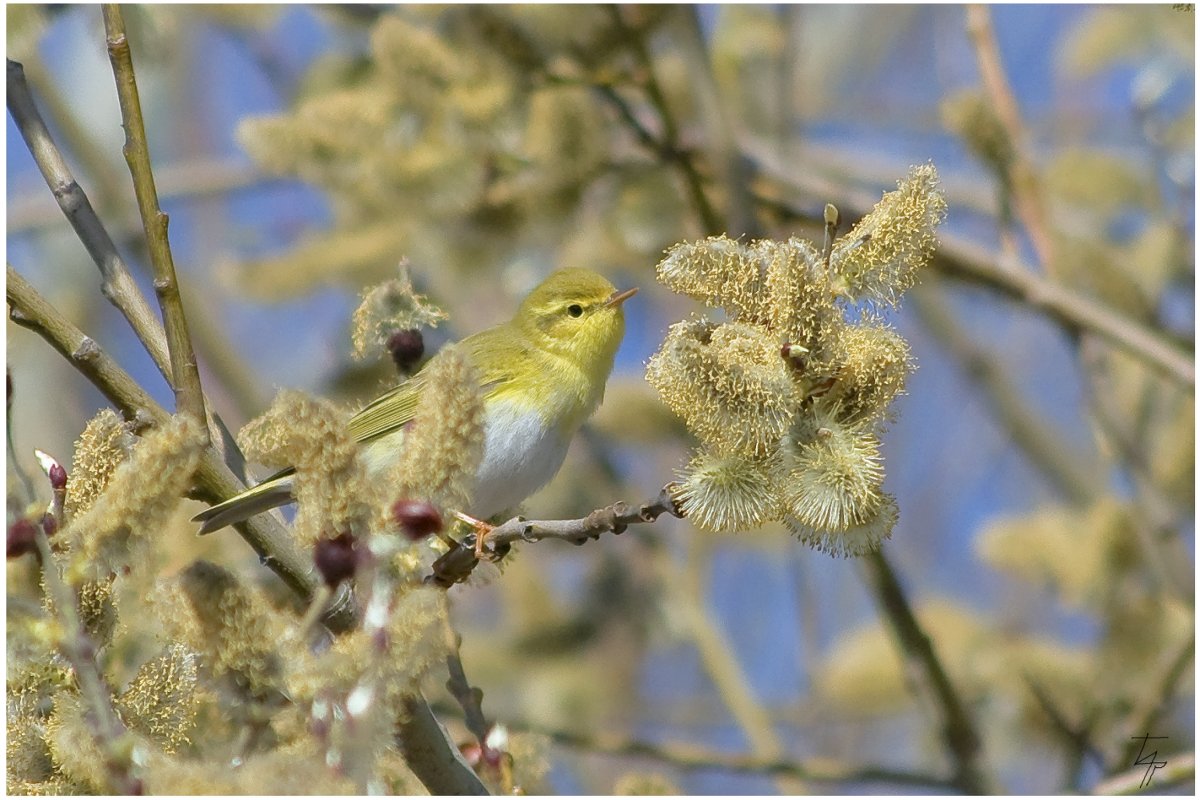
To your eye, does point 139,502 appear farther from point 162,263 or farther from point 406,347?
point 406,347

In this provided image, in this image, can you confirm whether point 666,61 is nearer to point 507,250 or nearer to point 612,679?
point 507,250

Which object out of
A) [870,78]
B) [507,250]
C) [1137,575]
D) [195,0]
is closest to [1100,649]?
[1137,575]

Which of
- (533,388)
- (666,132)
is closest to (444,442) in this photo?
(533,388)

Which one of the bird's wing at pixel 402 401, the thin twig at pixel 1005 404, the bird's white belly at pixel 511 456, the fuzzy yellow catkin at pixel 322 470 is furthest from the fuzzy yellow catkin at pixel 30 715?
the thin twig at pixel 1005 404

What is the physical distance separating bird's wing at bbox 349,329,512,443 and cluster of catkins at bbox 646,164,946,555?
115 centimetres

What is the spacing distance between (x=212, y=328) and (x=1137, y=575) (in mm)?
3214

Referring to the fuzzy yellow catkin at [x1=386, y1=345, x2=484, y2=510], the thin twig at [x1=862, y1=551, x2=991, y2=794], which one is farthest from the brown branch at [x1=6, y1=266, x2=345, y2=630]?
the thin twig at [x1=862, y1=551, x2=991, y2=794]

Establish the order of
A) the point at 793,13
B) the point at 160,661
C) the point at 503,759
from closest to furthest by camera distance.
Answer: the point at 160,661, the point at 503,759, the point at 793,13

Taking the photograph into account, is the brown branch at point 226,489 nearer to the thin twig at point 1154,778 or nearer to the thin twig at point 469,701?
the thin twig at point 469,701

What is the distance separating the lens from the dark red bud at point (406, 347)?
2.17 metres

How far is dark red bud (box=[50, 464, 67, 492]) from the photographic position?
1.34 m

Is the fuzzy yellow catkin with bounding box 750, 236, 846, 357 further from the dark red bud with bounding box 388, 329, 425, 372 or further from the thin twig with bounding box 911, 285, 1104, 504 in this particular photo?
the thin twig with bounding box 911, 285, 1104, 504

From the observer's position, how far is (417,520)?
1.12 metres

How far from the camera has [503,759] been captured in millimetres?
1912
